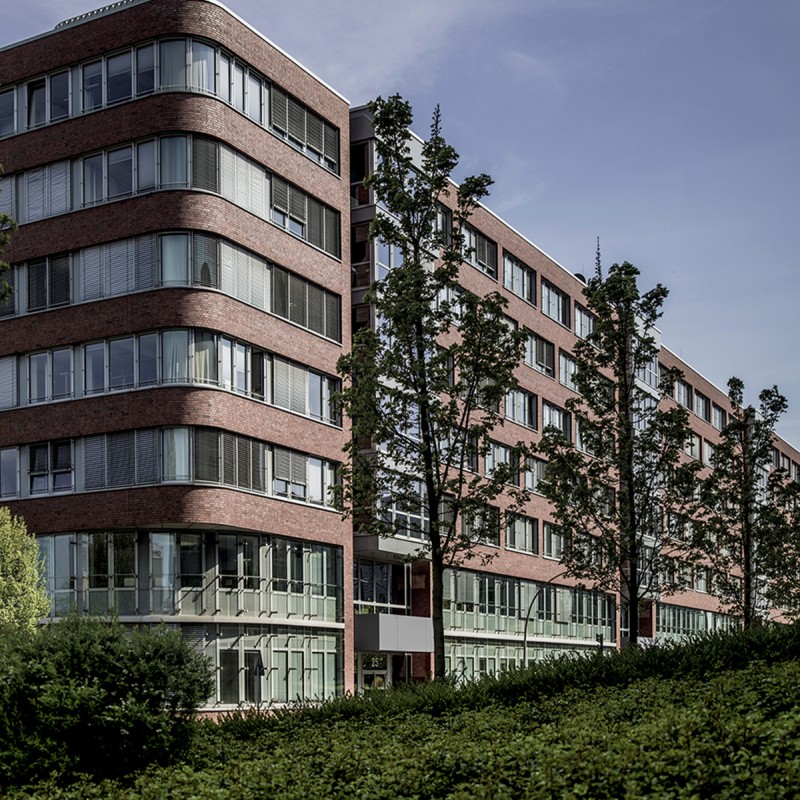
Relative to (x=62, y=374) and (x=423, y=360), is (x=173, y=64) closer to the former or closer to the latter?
(x=62, y=374)

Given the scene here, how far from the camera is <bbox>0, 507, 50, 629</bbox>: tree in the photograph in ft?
132

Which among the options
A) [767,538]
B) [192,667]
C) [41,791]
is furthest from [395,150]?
[767,538]

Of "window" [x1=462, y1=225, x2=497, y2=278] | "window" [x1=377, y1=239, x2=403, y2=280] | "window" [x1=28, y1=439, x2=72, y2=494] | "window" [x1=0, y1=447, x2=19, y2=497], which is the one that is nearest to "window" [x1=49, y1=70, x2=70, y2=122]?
"window" [x1=28, y1=439, x2=72, y2=494]

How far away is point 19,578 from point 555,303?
138ft

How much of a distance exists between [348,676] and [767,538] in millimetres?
18067

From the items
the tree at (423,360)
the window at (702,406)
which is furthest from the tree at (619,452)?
the window at (702,406)

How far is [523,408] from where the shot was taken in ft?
228

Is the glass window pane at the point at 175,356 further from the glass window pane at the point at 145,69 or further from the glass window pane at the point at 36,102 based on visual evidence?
the glass window pane at the point at 36,102

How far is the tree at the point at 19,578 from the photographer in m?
40.2

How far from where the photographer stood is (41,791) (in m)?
17.8

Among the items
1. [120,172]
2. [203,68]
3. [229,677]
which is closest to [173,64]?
[203,68]

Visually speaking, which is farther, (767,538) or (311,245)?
(767,538)

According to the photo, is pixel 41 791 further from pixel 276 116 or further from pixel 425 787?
pixel 276 116

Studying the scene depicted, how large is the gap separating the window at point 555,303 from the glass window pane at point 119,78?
→ 3390 centimetres
